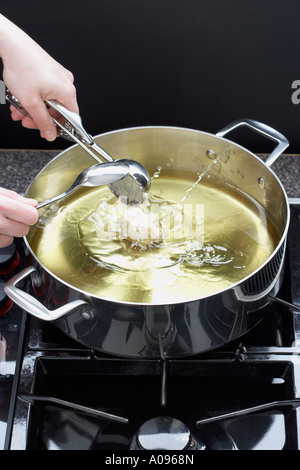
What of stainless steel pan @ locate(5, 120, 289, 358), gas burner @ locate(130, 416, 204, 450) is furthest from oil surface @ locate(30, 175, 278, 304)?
gas burner @ locate(130, 416, 204, 450)

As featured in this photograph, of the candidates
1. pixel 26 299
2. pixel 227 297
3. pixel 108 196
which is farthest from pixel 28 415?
pixel 108 196

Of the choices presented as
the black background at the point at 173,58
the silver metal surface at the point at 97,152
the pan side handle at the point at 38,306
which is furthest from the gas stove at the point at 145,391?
the black background at the point at 173,58

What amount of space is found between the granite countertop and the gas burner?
502 mm

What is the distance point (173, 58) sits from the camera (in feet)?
3.35

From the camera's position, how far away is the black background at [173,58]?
3.15 feet

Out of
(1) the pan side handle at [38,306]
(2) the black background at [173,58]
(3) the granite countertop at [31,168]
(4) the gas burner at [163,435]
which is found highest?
(2) the black background at [173,58]

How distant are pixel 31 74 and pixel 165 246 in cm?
31

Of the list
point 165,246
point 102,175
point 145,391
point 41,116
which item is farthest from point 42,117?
point 145,391

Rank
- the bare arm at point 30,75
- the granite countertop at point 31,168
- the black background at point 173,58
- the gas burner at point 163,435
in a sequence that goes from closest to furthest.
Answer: the gas burner at point 163,435 < the bare arm at point 30,75 < the black background at point 173,58 < the granite countertop at point 31,168

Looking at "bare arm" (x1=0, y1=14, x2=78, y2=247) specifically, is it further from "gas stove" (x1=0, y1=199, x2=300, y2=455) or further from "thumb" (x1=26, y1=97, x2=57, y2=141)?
"gas stove" (x1=0, y1=199, x2=300, y2=455)

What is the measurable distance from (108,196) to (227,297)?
38 cm

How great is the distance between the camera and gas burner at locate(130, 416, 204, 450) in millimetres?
682

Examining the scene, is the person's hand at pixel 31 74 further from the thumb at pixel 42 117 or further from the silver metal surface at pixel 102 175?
the silver metal surface at pixel 102 175

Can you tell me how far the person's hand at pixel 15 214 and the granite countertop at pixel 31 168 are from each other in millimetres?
311
